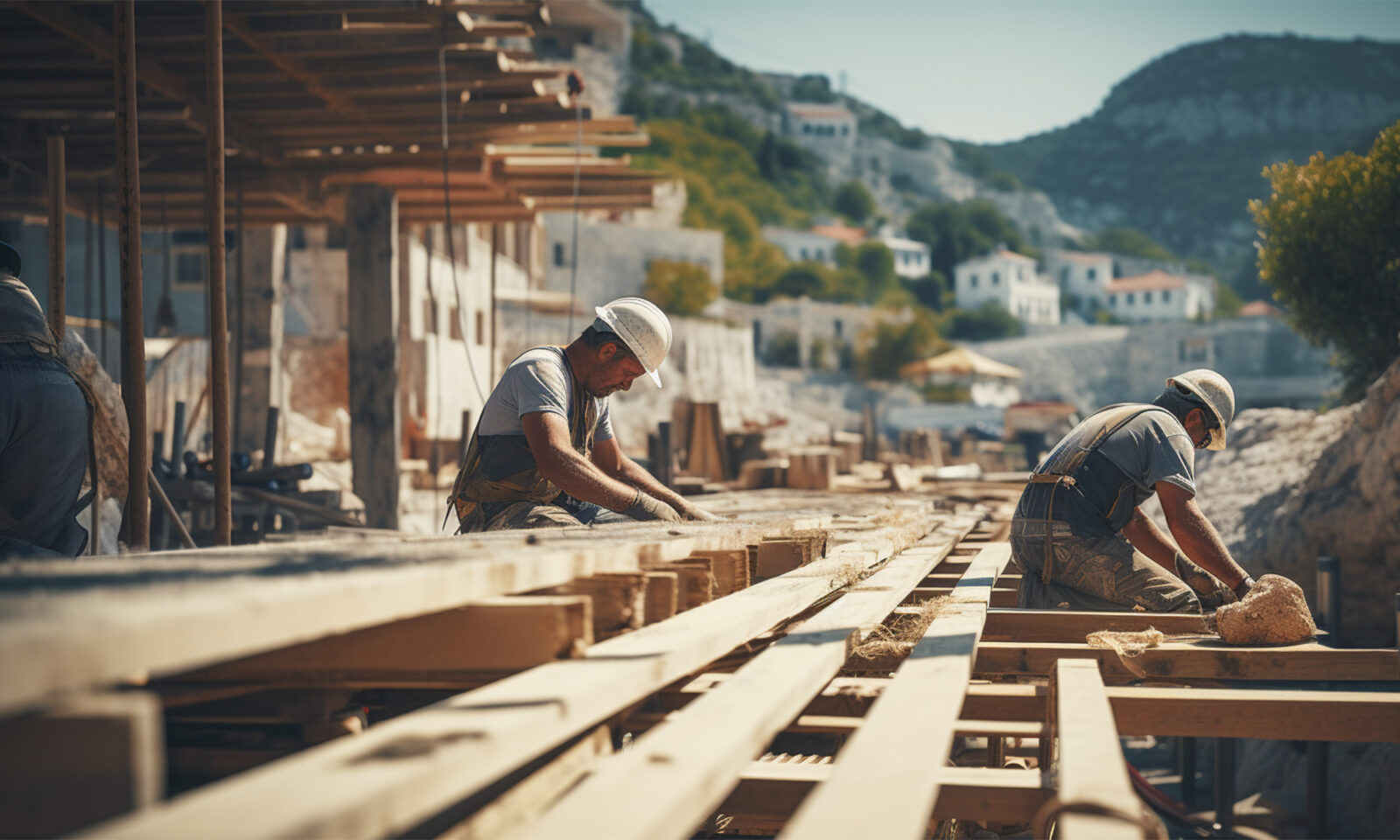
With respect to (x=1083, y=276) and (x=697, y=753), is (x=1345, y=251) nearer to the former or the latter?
(x=697, y=753)

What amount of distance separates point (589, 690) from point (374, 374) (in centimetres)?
790

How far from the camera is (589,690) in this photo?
1.96 meters

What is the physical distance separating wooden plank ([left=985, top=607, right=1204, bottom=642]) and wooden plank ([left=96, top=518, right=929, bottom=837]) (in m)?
2.06

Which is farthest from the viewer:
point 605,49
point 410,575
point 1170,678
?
point 605,49

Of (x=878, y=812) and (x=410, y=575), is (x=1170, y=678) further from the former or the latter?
(x=410, y=575)

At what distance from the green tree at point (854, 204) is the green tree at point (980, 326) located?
25.5m

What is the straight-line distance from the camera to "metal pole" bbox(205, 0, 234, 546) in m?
5.27

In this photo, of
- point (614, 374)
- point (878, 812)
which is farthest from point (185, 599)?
point (614, 374)

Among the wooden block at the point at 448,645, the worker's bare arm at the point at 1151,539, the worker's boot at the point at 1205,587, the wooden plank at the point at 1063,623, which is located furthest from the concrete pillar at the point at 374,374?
the wooden block at the point at 448,645

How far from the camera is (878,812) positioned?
1.78 meters

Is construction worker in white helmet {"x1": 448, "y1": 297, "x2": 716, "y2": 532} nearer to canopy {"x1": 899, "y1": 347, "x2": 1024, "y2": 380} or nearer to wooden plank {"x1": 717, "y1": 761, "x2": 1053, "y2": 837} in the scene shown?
wooden plank {"x1": 717, "y1": 761, "x2": 1053, "y2": 837}

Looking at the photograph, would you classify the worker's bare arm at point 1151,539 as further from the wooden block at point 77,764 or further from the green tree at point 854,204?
the green tree at point 854,204

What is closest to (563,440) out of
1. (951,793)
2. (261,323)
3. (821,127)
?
(951,793)

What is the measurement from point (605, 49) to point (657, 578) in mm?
99003
